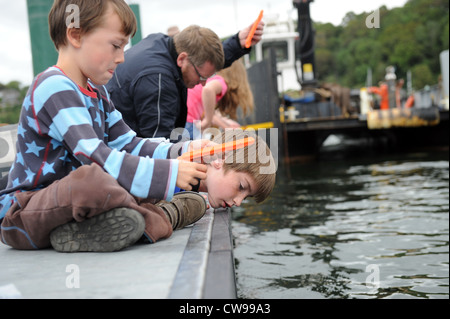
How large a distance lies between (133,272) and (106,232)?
328 millimetres

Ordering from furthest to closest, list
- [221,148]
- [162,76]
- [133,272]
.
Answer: [162,76]
[221,148]
[133,272]

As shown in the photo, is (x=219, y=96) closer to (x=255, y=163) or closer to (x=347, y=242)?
(x=347, y=242)

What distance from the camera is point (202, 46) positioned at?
10.5ft

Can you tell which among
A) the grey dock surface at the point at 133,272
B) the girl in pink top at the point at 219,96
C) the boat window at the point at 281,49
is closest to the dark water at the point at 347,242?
the girl in pink top at the point at 219,96

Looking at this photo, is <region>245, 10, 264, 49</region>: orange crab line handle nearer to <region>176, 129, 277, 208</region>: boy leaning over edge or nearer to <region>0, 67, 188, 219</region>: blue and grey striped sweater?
<region>176, 129, 277, 208</region>: boy leaning over edge

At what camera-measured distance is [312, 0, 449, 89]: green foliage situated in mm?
60562

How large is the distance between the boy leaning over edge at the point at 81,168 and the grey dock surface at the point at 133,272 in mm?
71

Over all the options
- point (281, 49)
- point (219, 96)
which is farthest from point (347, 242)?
point (281, 49)

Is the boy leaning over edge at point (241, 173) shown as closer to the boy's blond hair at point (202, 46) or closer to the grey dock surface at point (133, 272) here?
the grey dock surface at point (133, 272)

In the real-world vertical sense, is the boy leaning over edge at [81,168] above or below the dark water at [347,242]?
above

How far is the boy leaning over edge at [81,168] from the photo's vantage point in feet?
5.90

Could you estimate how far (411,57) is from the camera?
211 ft

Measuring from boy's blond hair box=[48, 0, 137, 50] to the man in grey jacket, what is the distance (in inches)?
41.6

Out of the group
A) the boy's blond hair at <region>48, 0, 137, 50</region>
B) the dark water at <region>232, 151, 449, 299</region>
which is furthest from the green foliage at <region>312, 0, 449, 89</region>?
the boy's blond hair at <region>48, 0, 137, 50</region>
